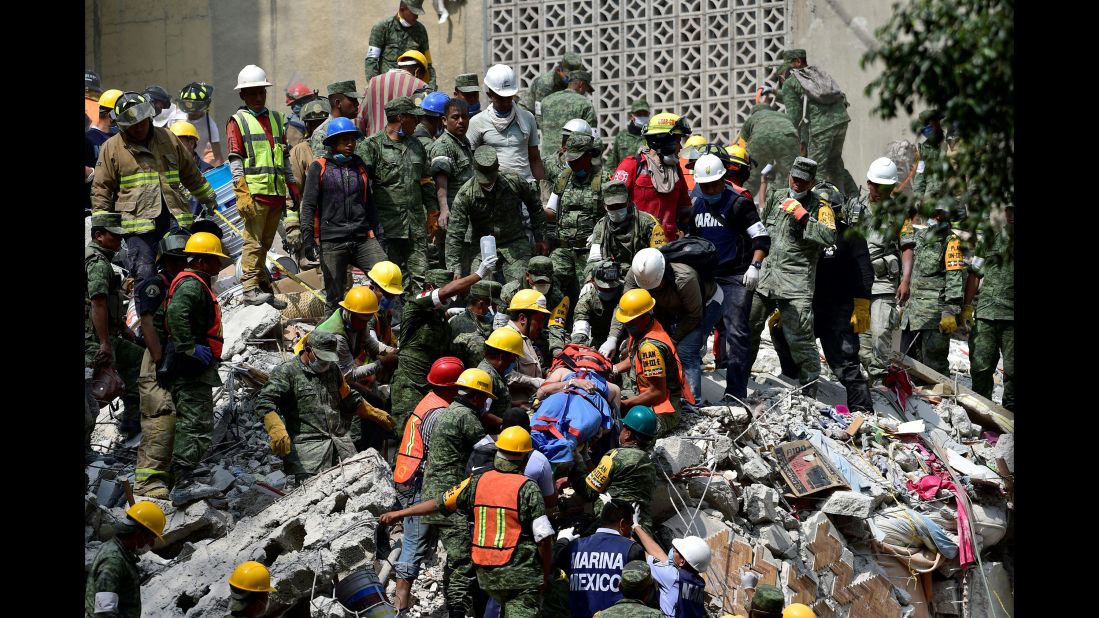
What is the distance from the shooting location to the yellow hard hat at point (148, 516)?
26.5ft

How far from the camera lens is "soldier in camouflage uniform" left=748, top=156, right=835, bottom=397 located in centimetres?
1191

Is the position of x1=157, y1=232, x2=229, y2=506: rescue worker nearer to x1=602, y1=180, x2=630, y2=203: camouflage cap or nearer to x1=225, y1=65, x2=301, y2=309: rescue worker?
x1=225, y1=65, x2=301, y2=309: rescue worker

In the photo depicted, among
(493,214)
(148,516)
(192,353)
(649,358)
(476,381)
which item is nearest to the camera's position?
(148,516)

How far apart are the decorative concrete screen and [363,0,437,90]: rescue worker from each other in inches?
151

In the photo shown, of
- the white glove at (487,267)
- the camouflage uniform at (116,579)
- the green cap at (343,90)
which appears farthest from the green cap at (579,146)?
the camouflage uniform at (116,579)

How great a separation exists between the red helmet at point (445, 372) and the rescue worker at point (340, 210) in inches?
90.4

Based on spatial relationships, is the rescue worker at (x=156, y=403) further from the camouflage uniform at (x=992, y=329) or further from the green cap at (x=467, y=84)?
the camouflage uniform at (x=992, y=329)

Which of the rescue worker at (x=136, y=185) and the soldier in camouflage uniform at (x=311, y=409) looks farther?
the rescue worker at (x=136, y=185)

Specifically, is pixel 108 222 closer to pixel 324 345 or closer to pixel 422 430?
pixel 324 345

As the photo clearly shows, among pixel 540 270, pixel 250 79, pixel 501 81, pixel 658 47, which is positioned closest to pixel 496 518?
pixel 540 270

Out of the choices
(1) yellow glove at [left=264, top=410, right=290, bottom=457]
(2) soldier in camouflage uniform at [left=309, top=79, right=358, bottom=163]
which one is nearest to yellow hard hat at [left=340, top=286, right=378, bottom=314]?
(1) yellow glove at [left=264, top=410, right=290, bottom=457]

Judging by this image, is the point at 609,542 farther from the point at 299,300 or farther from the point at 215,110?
the point at 215,110

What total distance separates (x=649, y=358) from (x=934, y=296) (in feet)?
15.4

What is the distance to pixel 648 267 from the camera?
Result: 10758mm
